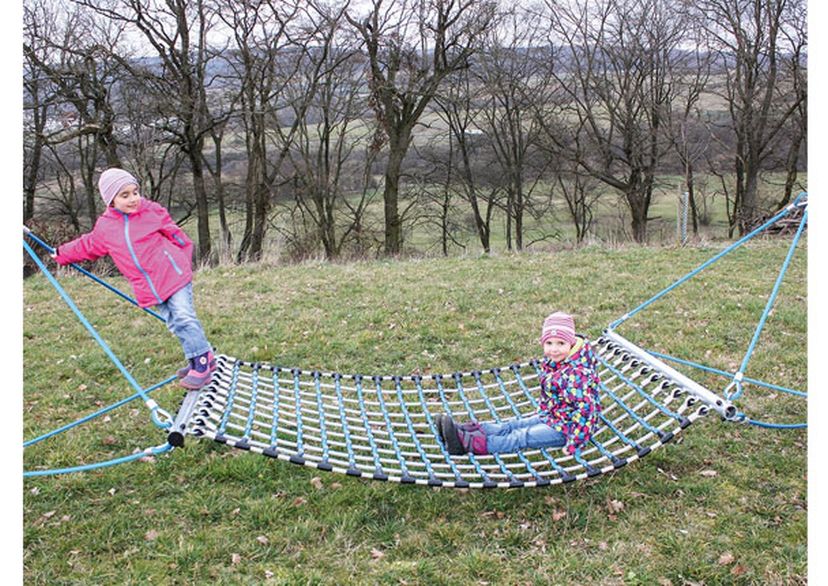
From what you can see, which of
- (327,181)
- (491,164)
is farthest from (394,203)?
(491,164)

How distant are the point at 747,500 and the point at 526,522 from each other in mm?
1204

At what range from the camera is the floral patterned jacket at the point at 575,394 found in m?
3.74

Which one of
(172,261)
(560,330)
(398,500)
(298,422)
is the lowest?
(398,500)

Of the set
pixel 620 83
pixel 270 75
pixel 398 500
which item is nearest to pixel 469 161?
pixel 620 83

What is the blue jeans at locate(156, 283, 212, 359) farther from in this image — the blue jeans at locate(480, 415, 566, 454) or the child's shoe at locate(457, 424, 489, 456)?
the blue jeans at locate(480, 415, 566, 454)

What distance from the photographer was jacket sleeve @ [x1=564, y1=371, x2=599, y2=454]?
373 centimetres

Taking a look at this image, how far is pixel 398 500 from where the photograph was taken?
373cm

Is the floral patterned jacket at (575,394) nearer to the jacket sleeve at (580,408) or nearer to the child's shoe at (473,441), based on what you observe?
the jacket sleeve at (580,408)

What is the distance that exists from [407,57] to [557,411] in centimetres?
1590

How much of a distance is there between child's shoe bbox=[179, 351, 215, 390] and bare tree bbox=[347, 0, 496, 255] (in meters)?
13.8

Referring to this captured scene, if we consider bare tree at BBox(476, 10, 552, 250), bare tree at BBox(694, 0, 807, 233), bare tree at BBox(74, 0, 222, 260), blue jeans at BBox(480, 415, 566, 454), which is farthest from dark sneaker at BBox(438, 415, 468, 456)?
bare tree at BBox(476, 10, 552, 250)

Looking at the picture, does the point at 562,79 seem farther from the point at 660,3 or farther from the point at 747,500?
the point at 747,500

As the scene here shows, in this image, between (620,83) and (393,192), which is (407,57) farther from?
(620,83)

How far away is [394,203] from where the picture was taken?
18547 millimetres
